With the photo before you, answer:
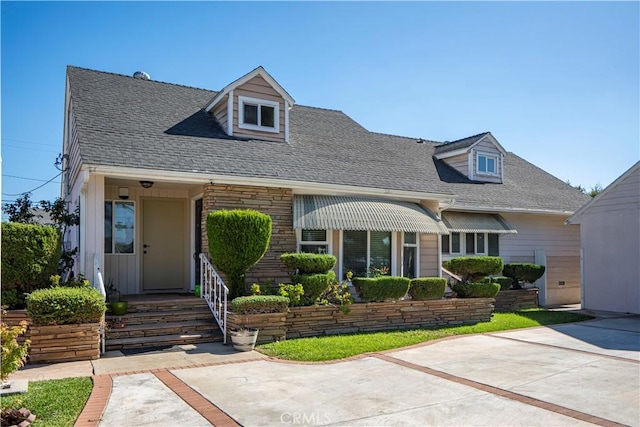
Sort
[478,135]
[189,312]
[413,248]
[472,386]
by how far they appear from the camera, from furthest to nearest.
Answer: [478,135] < [413,248] < [189,312] < [472,386]

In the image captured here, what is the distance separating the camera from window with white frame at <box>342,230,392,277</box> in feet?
48.0

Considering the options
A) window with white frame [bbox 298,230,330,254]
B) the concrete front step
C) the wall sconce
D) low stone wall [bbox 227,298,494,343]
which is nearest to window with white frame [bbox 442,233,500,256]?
low stone wall [bbox 227,298,494,343]

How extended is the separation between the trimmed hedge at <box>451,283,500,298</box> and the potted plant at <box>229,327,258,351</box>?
7278 mm

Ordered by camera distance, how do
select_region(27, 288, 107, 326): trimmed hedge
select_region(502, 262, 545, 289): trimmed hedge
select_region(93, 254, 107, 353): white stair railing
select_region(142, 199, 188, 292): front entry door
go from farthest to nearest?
select_region(502, 262, 545, 289): trimmed hedge, select_region(142, 199, 188, 292): front entry door, select_region(93, 254, 107, 353): white stair railing, select_region(27, 288, 107, 326): trimmed hedge

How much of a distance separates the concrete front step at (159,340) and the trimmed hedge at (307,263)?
94.7 inches

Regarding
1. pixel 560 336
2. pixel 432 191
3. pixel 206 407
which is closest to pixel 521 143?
pixel 432 191

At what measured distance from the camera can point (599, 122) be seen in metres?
17.6

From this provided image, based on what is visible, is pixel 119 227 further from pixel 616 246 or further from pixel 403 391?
pixel 616 246

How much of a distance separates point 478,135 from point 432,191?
7.38 metres

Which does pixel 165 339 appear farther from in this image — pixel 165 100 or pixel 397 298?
pixel 165 100

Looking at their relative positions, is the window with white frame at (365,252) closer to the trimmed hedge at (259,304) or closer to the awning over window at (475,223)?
the awning over window at (475,223)

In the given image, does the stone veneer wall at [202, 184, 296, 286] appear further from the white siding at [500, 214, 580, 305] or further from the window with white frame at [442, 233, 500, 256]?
the white siding at [500, 214, 580, 305]

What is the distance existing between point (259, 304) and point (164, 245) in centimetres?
525

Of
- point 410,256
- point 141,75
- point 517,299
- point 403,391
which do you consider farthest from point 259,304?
point 141,75
